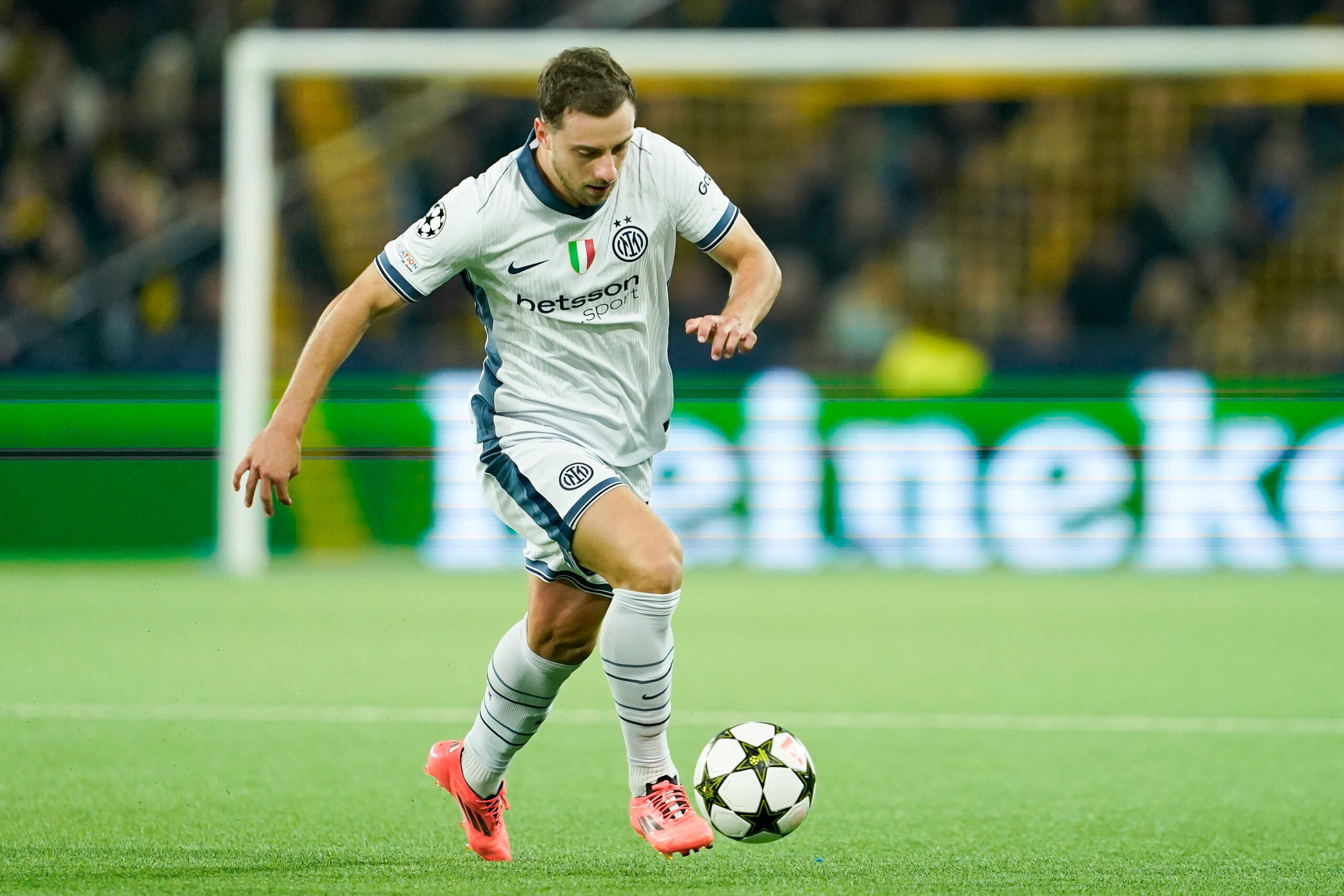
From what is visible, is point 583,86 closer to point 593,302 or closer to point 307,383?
point 593,302

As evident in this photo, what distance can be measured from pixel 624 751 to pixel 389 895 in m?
2.16

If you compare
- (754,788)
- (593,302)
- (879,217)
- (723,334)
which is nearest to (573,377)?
(593,302)

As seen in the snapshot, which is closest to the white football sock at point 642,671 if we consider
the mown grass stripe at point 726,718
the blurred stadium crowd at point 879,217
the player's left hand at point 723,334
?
the player's left hand at point 723,334

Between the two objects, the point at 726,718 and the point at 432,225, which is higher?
the point at 432,225

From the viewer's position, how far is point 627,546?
396 centimetres

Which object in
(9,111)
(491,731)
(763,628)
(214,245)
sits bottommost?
(763,628)

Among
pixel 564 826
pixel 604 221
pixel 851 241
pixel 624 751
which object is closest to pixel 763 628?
pixel 624 751

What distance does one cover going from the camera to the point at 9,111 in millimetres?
15914

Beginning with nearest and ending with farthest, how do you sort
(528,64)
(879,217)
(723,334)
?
(723,334), (528,64), (879,217)

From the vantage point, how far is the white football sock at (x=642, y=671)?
4.02 metres

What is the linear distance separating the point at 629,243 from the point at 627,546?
0.72m

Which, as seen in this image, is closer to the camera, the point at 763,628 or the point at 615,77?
the point at 615,77

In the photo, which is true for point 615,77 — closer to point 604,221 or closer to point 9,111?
point 604,221

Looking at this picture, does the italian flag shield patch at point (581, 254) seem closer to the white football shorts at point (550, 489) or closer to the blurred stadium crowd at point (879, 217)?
the white football shorts at point (550, 489)
